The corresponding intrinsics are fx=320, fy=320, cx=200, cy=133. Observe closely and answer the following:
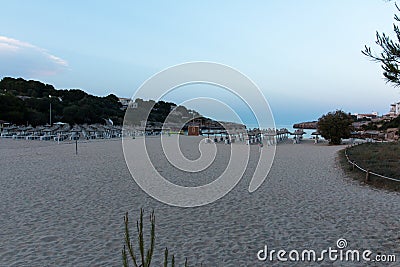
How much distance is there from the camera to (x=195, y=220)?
4746 mm

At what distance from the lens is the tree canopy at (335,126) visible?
19594 mm

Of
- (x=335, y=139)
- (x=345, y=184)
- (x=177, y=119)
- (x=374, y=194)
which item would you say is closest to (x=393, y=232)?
(x=374, y=194)

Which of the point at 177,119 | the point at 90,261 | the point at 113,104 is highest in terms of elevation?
the point at 113,104

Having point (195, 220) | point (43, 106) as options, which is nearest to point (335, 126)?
point (195, 220)

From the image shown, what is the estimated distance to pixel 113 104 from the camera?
2121 inches

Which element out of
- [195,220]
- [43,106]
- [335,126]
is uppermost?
[43,106]

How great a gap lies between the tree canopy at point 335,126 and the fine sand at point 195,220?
1239 centimetres

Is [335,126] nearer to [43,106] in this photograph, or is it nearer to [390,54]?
[390,54]

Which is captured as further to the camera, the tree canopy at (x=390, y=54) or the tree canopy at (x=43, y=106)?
the tree canopy at (x=43, y=106)

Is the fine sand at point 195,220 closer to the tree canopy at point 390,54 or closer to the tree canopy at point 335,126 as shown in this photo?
the tree canopy at point 390,54

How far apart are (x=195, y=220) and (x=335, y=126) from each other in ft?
56.4

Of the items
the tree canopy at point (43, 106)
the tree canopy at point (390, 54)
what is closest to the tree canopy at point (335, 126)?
the tree canopy at point (390, 54)

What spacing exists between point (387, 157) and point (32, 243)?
36.1ft

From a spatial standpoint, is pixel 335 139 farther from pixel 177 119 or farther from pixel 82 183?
pixel 177 119
